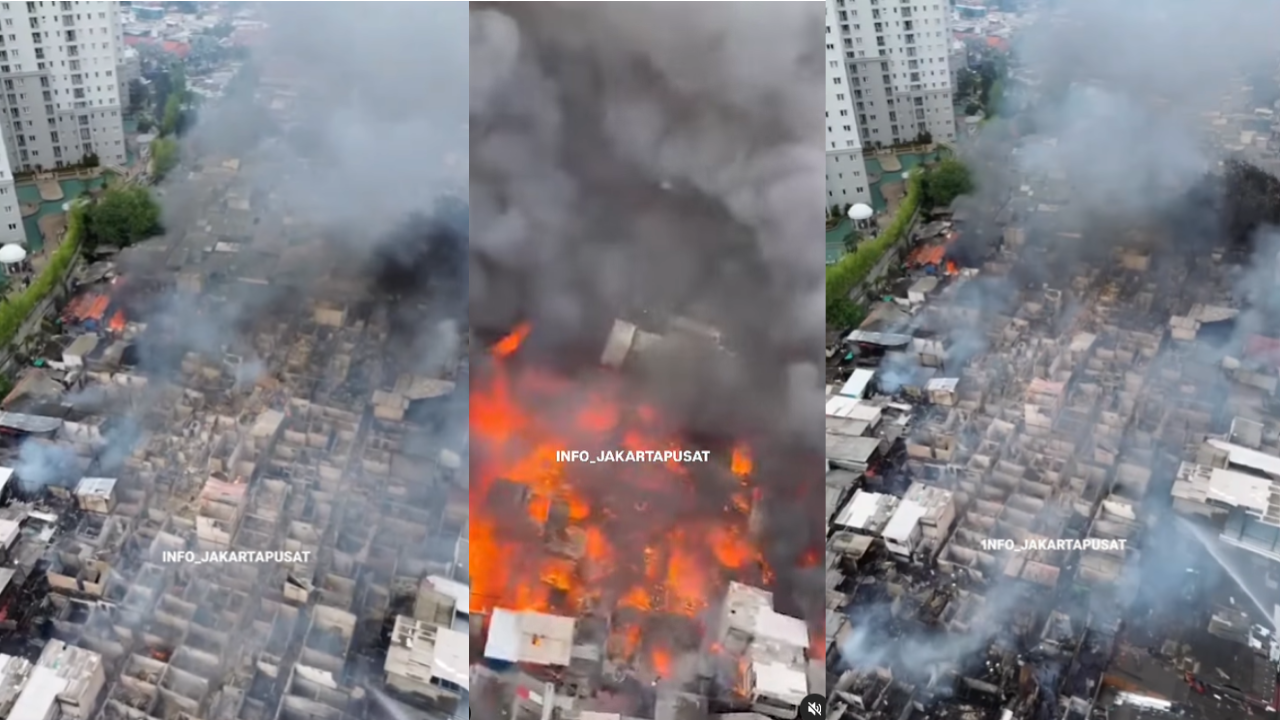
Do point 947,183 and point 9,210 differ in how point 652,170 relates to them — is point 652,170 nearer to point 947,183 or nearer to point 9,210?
point 947,183

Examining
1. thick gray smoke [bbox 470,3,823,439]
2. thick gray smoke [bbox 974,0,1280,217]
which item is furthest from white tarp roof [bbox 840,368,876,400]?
thick gray smoke [bbox 974,0,1280,217]

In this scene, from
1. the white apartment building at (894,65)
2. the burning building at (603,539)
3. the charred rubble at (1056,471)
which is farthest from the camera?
the white apartment building at (894,65)

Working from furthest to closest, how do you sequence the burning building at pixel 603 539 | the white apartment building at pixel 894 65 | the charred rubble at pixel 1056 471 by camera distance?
1. the white apartment building at pixel 894 65
2. the burning building at pixel 603 539
3. the charred rubble at pixel 1056 471

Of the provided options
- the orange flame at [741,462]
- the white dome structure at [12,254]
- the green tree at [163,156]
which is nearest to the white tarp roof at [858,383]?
the orange flame at [741,462]

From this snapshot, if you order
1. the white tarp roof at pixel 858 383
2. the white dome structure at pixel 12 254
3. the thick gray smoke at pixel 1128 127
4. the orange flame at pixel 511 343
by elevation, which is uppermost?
the thick gray smoke at pixel 1128 127

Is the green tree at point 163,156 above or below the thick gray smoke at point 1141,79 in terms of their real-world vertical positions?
below

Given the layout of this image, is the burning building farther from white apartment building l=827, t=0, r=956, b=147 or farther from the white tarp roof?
white apartment building l=827, t=0, r=956, b=147

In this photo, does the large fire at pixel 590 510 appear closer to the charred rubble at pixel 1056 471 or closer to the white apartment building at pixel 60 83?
the charred rubble at pixel 1056 471

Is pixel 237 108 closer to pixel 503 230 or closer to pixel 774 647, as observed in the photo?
pixel 503 230

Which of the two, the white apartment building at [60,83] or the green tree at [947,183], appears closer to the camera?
the white apartment building at [60,83]

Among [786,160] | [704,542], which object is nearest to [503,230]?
[786,160]
